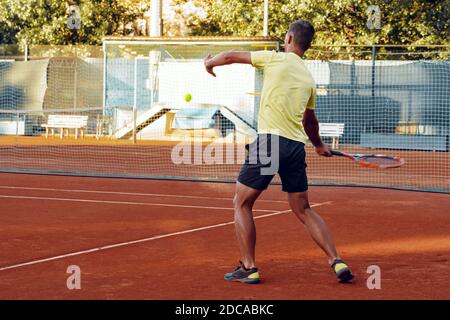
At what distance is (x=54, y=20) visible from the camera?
36.8 m

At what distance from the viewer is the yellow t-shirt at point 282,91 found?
6.67 meters

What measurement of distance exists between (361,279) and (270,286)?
31.8 inches

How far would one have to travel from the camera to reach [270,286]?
261 inches

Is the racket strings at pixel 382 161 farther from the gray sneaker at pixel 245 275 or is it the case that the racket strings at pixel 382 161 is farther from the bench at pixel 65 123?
the bench at pixel 65 123

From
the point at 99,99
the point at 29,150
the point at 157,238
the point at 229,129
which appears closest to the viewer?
the point at 157,238

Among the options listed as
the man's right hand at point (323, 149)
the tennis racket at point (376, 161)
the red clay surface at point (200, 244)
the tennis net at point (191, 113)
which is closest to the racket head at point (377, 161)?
the tennis racket at point (376, 161)

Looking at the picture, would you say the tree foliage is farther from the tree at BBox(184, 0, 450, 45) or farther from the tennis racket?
the tennis racket

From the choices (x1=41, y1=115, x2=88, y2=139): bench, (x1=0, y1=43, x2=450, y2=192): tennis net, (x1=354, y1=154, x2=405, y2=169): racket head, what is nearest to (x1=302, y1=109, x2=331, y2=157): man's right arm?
(x1=354, y1=154, x2=405, y2=169): racket head

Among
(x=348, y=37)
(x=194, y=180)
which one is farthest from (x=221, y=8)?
(x=194, y=180)

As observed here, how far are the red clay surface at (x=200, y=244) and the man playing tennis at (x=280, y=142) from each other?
0.32 metres

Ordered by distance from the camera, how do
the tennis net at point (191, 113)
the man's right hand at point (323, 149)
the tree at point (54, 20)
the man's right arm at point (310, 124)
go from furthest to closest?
the tree at point (54, 20)
the tennis net at point (191, 113)
the man's right hand at point (323, 149)
the man's right arm at point (310, 124)

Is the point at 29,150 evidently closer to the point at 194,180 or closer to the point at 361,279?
the point at 194,180

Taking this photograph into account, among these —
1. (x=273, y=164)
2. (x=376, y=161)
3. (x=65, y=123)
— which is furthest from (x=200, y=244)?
(x=65, y=123)
